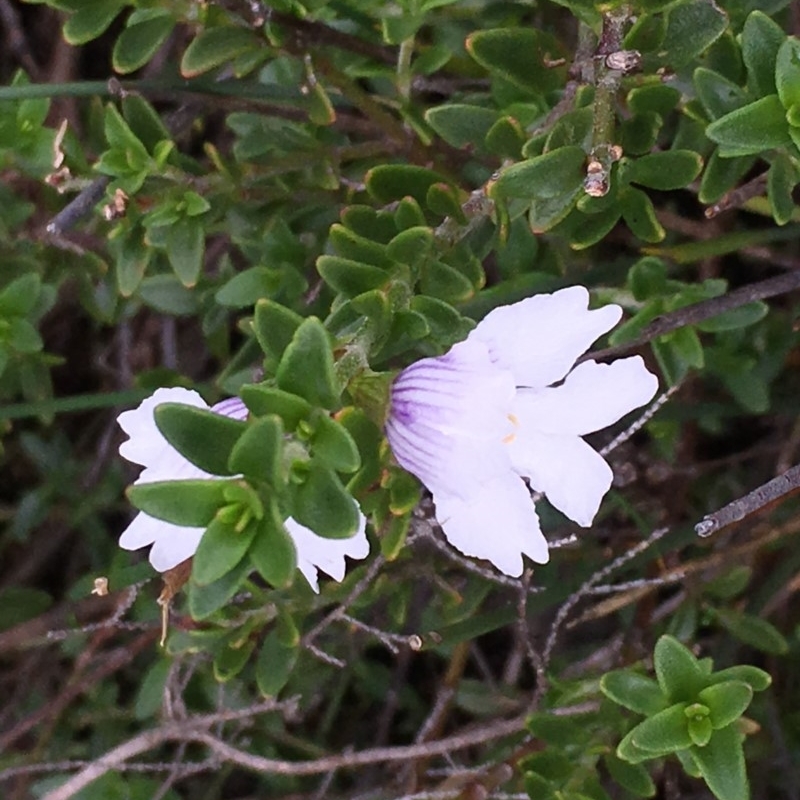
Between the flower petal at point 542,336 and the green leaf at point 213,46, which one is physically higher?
the green leaf at point 213,46

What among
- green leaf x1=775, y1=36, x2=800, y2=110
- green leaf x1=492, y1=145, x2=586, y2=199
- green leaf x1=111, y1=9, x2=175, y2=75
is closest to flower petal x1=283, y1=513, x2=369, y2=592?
green leaf x1=492, y1=145, x2=586, y2=199

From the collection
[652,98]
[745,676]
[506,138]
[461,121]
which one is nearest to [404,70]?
[461,121]

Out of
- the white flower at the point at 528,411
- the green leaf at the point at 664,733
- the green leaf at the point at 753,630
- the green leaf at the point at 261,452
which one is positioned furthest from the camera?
the green leaf at the point at 753,630

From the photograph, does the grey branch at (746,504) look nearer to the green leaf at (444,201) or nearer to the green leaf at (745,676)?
the green leaf at (745,676)

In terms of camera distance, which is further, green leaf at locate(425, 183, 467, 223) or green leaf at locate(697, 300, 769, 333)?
green leaf at locate(697, 300, 769, 333)

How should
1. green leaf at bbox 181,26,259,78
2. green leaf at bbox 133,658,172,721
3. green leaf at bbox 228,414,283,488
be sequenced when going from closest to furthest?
1. green leaf at bbox 228,414,283,488
2. green leaf at bbox 181,26,259,78
3. green leaf at bbox 133,658,172,721

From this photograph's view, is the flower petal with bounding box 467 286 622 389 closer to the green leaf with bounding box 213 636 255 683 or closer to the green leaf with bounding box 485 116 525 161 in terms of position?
the green leaf with bounding box 485 116 525 161

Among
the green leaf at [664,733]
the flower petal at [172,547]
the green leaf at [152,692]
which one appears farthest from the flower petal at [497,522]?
the green leaf at [152,692]
